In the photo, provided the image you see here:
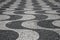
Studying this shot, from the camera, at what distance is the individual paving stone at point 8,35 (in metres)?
1.08

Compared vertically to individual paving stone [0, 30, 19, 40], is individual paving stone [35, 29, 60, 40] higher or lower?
lower

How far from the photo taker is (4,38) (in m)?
1.08

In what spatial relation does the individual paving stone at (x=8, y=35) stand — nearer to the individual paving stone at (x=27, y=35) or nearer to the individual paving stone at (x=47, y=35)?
the individual paving stone at (x=27, y=35)

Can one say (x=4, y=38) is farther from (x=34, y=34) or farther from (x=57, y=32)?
(x=57, y=32)

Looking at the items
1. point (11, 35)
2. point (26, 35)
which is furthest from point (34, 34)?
point (11, 35)

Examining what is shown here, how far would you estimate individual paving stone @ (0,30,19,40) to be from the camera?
1080mm

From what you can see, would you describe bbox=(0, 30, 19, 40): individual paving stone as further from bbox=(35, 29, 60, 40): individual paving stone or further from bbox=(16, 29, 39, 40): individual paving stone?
bbox=(35, 29, 60, 40): individual paving stone

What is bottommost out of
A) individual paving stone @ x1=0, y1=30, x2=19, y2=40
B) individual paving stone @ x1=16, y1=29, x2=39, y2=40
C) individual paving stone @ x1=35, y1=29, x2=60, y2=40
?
individual paving stone @ x1=35, y1=29, x2=60, y2=40

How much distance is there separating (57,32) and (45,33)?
0.10 metres

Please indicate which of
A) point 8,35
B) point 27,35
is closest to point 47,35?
point 27,35

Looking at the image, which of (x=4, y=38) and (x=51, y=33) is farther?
(x=51, y=33)

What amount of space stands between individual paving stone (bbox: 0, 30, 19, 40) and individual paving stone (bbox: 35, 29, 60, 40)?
190 mm

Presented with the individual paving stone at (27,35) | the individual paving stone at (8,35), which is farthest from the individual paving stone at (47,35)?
the individual paving stone at (8,35)

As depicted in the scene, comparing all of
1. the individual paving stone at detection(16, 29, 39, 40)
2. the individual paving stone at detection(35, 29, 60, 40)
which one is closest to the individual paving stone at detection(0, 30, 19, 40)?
the individual paving stone at detection(16, 29, 39, 40)
